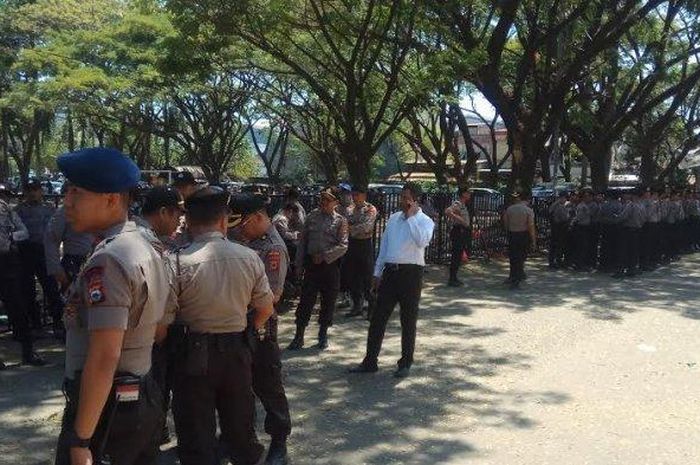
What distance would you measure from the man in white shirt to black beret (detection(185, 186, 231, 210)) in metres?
3.26

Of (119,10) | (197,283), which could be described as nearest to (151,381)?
(197,283)

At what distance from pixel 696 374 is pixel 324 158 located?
82.5ft

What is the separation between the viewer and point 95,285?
243 centimetres

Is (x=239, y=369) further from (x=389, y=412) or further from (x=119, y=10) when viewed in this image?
(x=119, y=10)

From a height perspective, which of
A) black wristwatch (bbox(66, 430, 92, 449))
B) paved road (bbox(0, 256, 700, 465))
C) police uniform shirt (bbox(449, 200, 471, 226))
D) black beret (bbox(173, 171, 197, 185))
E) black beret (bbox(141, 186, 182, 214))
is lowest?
paved road (bbox(0, 256, 700, 465))

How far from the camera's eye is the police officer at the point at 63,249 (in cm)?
686

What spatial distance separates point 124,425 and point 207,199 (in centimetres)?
142

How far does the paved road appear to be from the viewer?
5.07 m

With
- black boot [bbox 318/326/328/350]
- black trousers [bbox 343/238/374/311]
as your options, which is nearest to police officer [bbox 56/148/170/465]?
black boot [bbox 318/326/328/350]

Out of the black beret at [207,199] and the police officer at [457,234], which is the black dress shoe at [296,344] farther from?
the police officer at [457,234]

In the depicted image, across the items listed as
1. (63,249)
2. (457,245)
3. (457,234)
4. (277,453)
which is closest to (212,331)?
(277,453)

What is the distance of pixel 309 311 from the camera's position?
7871 millimetres

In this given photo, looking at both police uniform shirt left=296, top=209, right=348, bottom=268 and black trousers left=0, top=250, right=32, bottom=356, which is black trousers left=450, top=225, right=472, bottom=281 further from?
black trousers left=0, top=250, right=32, bottom=356

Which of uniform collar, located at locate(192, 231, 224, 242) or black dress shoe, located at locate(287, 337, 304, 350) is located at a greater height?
uniform collar, located at locate(192, 231, 224, 242)
